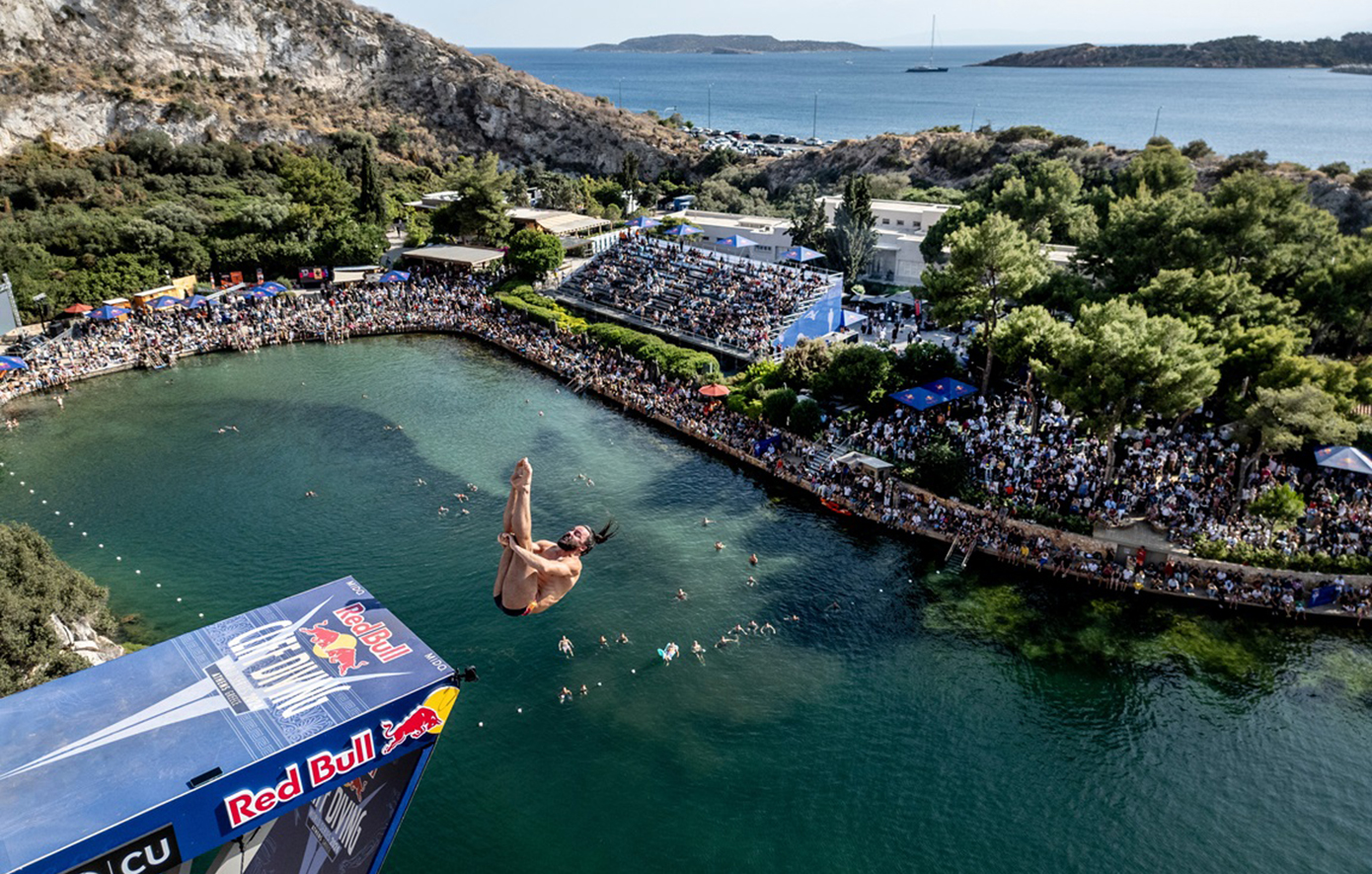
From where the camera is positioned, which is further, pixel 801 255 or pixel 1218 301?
pixel 801 255

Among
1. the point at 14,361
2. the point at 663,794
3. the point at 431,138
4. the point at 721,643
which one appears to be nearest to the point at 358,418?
the point at 14,361

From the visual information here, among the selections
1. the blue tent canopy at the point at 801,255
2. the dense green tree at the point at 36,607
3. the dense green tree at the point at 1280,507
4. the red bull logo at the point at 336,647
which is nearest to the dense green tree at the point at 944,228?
the blue tent canopy at the point at 801,255

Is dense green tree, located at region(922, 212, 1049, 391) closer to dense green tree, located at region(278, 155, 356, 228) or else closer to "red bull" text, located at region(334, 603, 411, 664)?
"red bull" text, located at region(334, 603, 411, 664)

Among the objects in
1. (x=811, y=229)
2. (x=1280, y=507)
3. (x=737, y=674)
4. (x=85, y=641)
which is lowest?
(x=737, y=674)

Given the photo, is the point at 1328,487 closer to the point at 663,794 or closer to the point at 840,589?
the point at 840,589

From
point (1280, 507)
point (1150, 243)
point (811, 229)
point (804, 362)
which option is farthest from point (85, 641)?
point (811, 229)

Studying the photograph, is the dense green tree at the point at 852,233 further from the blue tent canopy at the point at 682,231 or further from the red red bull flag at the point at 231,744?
the red red bull flag at the point at 231,744

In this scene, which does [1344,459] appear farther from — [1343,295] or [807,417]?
[807,417]
